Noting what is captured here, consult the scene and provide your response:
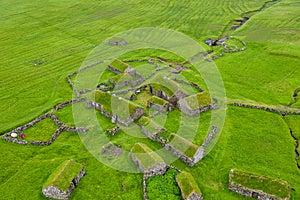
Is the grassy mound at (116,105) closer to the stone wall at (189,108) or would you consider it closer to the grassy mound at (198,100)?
the stone wall at (189,108)

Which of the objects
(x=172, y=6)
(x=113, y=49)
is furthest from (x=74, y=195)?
(x=172, y=6)

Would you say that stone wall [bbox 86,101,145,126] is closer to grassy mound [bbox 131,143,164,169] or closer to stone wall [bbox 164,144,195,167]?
grassy mound [bbox 131,143,164,169]

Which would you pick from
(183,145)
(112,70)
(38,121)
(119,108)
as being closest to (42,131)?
(38,121)

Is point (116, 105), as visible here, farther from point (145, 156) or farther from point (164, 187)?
point (164, 187)

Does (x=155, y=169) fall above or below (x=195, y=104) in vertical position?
above

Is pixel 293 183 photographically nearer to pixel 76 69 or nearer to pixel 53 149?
pixel 53 149
